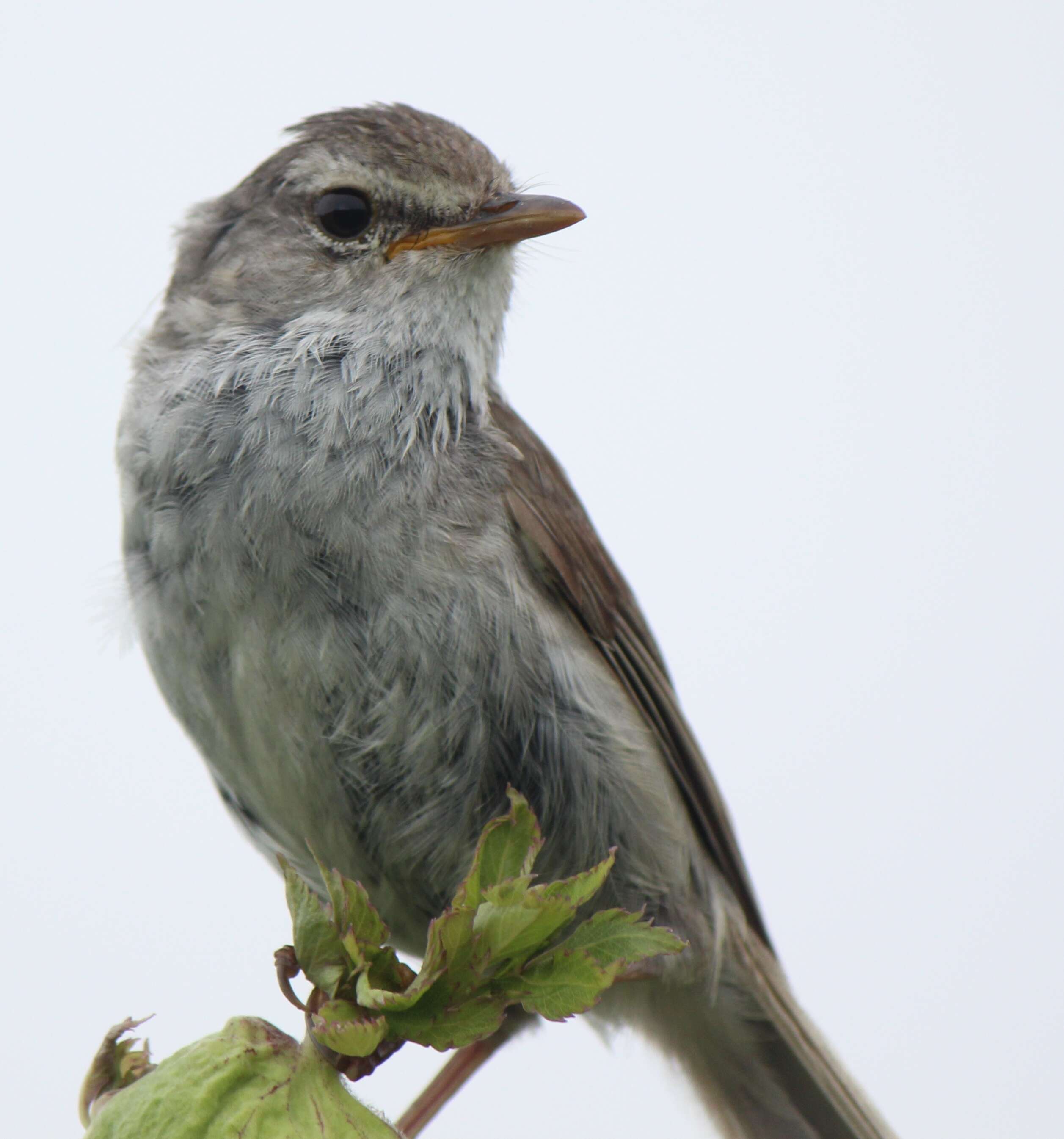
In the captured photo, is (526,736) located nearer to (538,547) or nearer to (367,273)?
(538,547)

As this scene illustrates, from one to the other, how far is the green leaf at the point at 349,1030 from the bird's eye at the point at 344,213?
89.1 inches

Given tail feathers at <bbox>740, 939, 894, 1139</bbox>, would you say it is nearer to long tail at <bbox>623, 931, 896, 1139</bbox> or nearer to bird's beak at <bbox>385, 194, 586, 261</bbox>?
long tail at <bbox>623, 931, 896, 1139</bbox>

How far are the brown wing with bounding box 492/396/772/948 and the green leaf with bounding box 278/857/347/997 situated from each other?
1716 millimetres

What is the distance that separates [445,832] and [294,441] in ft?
3.45

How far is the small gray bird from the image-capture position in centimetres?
303

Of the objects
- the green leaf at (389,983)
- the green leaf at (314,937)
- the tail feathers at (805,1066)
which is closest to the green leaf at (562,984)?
the green leaf at (389,983)

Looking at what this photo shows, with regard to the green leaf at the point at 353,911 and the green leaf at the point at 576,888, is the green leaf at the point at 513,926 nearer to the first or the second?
the green leaf at the point at 576,888

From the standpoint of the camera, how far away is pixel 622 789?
138 inches

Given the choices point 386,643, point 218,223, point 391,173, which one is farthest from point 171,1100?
point 218,223

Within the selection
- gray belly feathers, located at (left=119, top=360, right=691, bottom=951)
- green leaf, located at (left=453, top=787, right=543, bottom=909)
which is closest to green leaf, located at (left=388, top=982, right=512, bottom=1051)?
green leaf, located at (left=453, top=787, right=543, bottom=909)

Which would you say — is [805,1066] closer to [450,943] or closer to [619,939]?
[619,939]

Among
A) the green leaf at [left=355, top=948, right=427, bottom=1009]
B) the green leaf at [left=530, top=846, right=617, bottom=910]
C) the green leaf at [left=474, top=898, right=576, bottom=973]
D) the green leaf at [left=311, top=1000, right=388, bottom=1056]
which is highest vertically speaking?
the green leaf at [left=530, top=846, right=617, bottom=910]

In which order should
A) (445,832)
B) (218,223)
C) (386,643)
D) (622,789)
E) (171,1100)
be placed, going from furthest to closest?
(218,223)
(622,789)
(445,832)
(386,643)
(171,1100)

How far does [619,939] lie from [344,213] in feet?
7.47
